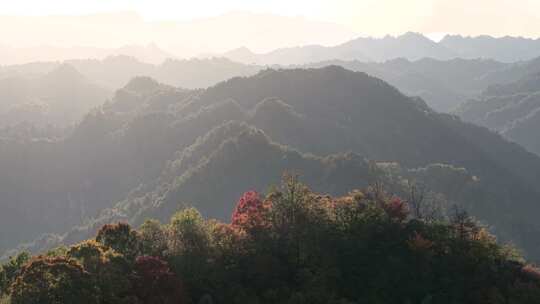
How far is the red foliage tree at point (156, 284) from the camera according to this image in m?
62.1

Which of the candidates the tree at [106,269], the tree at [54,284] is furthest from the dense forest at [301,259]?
the tree at [54,284]

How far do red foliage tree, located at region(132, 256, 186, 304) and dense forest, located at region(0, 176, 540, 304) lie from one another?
4.4 inches

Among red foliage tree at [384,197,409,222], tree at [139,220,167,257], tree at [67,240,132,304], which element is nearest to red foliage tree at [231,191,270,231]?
tree at [139,220,167,257]

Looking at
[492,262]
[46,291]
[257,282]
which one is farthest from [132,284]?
[492,262]

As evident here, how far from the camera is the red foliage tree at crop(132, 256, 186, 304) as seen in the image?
2445 inches

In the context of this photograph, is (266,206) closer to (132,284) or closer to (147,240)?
(147,240)

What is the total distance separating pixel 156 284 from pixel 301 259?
67.2 feet

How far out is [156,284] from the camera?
6297 centimetres

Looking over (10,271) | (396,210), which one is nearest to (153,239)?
(10,271)

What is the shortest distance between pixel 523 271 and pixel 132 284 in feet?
169

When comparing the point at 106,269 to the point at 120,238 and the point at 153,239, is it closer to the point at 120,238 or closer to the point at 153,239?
the point at 120,238

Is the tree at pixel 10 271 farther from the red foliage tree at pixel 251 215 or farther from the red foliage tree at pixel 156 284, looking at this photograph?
the red foliage tree at pixel 251 215

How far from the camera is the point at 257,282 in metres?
72.0

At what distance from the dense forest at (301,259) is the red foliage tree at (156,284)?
11 centimetres
